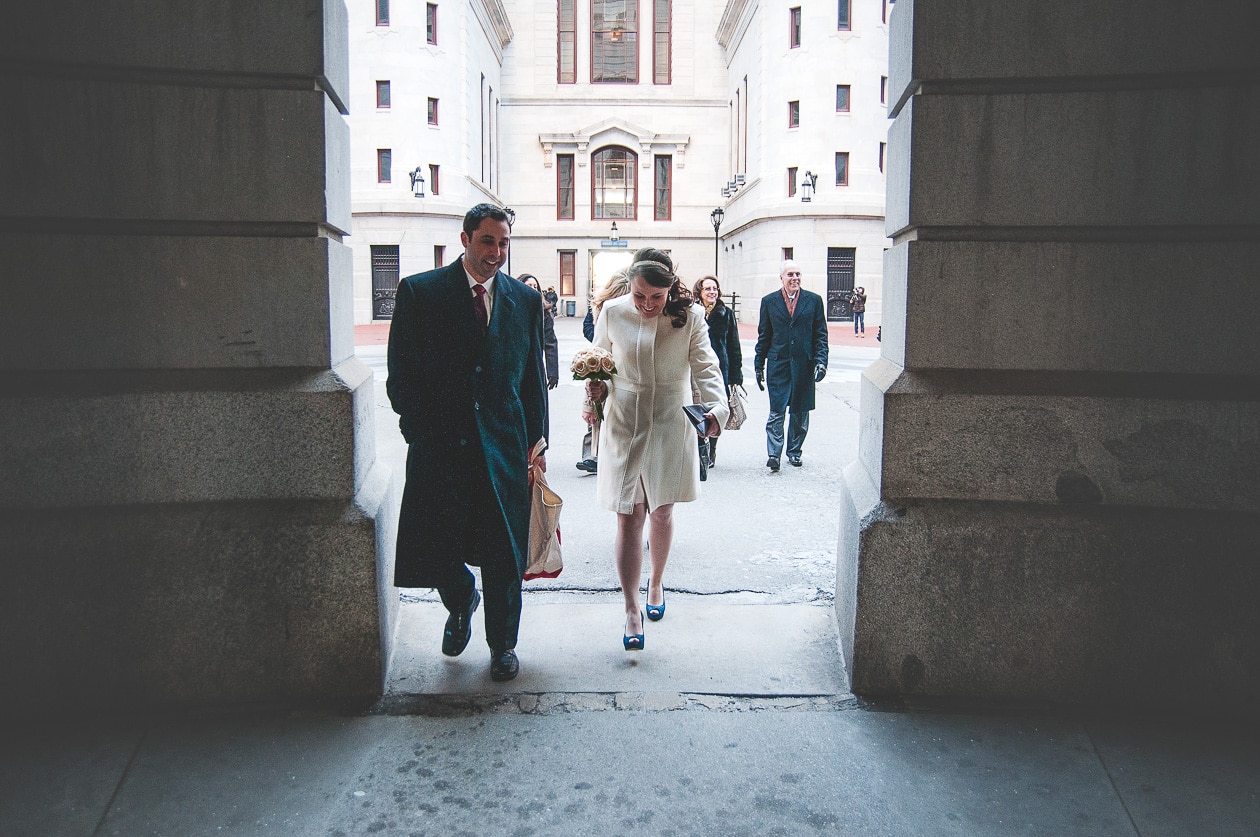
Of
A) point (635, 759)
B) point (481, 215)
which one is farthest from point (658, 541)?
point (481, 215)

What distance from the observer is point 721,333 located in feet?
30.8

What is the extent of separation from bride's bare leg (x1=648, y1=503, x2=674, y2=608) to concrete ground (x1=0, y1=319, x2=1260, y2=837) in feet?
0.69

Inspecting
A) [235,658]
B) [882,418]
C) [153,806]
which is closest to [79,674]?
[235,658]

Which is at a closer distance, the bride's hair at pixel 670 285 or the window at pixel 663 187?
the bride's hair at pixel 670 285

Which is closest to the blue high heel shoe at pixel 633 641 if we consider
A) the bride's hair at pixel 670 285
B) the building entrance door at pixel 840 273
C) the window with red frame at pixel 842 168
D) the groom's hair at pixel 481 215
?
the bride's hair at pixel 670 285

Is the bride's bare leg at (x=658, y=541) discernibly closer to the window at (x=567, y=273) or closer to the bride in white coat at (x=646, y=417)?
the bride in white coat at (x=646, y=417)

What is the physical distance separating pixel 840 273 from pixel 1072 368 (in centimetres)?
3669

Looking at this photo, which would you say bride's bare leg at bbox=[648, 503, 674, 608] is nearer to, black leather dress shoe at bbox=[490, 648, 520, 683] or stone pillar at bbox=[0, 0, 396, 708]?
black leather dress shoe at bbox=[490, 648, 520, 683]

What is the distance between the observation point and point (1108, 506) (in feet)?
13.3

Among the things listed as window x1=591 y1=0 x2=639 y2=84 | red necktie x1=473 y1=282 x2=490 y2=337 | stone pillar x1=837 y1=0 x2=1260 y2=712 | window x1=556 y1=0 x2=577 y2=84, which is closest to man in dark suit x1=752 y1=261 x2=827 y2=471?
stone pillar x1=837 y1=0 x2=1260 y2=712

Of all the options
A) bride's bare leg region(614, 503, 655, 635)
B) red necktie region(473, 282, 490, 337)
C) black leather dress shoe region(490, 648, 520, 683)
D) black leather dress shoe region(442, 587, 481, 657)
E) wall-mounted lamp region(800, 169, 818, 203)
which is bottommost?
black leather dress shoe region(490, 648, 520, 683)

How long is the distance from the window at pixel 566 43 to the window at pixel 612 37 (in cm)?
104

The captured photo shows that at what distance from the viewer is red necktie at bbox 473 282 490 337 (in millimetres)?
4297

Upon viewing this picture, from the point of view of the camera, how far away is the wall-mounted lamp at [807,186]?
1533 inches
